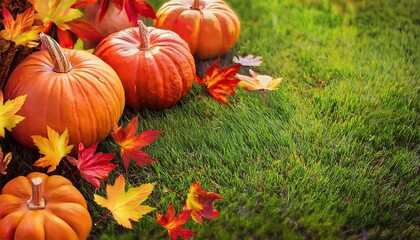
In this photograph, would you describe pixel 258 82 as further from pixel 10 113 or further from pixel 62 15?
pixel 10 113

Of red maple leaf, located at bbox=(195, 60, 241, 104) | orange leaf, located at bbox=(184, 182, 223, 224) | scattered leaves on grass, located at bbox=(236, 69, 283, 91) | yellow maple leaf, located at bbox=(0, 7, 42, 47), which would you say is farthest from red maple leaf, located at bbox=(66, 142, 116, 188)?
scattered leaves on grass, located at bbox=(236, 69, 283, 91)

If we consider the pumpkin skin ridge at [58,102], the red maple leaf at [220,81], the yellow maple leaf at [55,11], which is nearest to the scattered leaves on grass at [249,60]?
the red maple leaf at [220,81]

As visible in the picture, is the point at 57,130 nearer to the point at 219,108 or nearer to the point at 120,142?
the point at 120,142

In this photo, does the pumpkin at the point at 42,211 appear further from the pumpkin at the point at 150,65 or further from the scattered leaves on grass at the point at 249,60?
the scattered leaves on grass at the point at 249,60

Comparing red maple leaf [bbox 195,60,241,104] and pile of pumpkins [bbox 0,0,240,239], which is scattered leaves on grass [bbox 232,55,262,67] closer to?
pile of pumpkins [bbox 0,0,240,239]

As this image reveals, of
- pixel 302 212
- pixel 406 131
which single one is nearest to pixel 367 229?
pixel 302 212

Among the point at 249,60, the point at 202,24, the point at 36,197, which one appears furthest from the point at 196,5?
the point at 36,197
